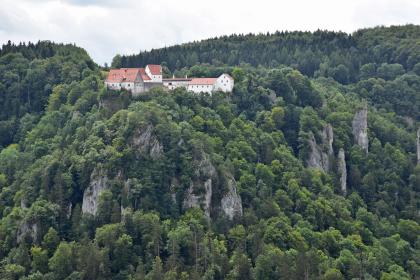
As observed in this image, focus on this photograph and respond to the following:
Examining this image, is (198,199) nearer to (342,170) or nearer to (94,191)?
(94,191)

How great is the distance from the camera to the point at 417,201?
451ft

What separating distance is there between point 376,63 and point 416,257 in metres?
68.6

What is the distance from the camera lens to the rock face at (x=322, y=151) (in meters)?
133

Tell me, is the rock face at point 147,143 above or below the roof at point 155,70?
below

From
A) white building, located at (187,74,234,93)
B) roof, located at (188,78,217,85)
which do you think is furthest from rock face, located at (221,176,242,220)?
roof, located at (188,78,217,85)

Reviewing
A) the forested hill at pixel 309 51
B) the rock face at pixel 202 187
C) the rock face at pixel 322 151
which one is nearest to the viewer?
the rock face at pixel 202 187

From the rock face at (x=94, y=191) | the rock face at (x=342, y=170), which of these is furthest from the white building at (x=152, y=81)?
the rock face at (x=342, y=170)

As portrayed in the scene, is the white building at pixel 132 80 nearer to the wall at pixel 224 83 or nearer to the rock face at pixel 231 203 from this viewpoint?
the wall at pixel 224 83

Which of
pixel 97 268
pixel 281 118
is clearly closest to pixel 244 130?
pixel 281 118

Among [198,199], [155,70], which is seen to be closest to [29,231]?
[198,199]

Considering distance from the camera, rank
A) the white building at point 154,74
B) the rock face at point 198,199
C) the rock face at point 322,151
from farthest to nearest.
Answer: the rock face at point 322,151 → the white building at point 154,74 → the rock face at point 198,199

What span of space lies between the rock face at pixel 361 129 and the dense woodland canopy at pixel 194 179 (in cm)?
101

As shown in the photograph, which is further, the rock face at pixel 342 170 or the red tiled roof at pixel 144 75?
the rock face at pixel 342 170

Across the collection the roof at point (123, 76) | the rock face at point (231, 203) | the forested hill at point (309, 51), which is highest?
the forested hill at point (309, 51)
